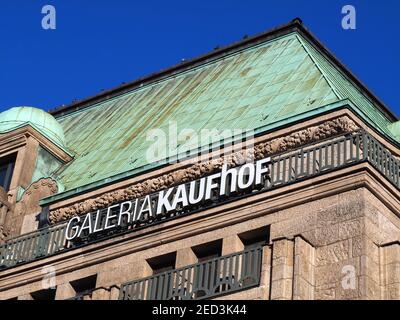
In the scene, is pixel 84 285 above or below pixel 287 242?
above

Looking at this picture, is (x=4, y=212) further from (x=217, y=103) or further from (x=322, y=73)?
(x=322, y=73)

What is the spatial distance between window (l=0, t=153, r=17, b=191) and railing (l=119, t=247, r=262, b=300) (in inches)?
397

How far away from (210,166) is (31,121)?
30.5 ft

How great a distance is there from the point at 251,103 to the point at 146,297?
8.27 m

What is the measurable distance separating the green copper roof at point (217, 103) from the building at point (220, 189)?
7 cm

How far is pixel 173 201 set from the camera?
38.9m

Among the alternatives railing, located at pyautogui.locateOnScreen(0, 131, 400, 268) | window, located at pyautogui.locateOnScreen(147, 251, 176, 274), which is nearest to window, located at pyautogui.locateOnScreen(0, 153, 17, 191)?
window, located at pyautogui.locateOnScreen(147, 251, 176, 274)

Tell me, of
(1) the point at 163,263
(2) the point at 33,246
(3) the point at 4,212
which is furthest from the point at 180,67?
(1) the point at 163,263

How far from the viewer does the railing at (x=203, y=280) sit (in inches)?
1385

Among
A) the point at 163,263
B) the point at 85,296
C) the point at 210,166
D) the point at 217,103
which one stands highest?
the point at 217,103

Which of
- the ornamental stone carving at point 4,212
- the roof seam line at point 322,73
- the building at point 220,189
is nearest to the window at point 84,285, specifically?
the building at point 220,189

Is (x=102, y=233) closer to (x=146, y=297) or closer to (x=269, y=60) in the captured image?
(x=146, y=297)

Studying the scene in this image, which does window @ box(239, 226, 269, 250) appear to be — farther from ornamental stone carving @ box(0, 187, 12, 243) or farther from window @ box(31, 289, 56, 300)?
ornamental stone carving @ box(0, 187, 12, 243)

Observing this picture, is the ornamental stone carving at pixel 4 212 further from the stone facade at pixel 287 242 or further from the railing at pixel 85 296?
the railing at pixel 85 296
